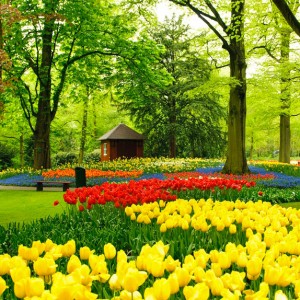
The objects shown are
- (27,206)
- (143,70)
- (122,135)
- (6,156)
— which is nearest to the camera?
(27,206)

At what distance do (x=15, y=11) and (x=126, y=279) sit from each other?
7229mm

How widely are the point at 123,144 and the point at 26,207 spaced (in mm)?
22680

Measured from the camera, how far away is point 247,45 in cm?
1958

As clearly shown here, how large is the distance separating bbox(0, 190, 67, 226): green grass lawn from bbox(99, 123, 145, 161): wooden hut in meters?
18.5

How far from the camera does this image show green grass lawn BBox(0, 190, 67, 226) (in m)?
9.44

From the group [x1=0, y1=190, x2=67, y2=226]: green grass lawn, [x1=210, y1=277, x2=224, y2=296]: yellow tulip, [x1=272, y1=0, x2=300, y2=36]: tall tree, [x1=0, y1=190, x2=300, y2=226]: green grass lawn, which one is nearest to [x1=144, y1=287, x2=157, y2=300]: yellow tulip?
[x1=210, y1=277, x2=224, y2=296]: yellow tulip

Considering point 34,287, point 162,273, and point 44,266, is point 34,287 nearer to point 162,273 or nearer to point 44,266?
point 44,266

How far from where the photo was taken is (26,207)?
1112cm

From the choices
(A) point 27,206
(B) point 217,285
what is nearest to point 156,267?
(B) point 217,285

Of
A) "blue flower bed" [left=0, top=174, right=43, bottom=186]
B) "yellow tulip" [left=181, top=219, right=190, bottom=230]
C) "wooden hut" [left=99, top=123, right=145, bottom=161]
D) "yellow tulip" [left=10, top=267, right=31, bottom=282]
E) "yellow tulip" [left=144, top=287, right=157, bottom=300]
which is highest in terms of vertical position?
"wooden hut" [left=99, top=123, right=145, bottom=161]

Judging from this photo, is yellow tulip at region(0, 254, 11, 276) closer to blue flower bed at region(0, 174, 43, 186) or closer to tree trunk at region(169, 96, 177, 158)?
blue flower bed at region(0, 174, 43, 186)

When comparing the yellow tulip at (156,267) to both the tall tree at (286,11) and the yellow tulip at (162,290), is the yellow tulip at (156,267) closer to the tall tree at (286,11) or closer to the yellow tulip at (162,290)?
the yellow tulip at (162,290)

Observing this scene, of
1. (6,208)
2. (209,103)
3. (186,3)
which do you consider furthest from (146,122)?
(6,208)

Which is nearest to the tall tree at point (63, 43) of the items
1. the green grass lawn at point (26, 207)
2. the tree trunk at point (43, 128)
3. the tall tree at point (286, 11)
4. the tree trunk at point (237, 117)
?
the tree trunk at point (43, 128)
